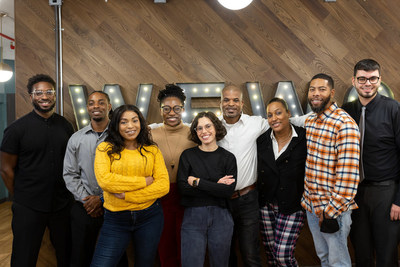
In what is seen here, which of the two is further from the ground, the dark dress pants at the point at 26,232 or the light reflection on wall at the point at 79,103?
the light reflection on wall at the point at 79,103

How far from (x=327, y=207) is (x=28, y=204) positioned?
8.07ft

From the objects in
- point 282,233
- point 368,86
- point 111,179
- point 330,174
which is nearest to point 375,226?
point 330,174

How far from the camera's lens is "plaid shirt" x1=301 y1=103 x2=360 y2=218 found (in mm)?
1978

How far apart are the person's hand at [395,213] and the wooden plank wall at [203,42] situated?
1.57m

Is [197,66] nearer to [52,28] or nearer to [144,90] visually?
[144,90]

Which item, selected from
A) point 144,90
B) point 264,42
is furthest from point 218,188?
point 264,42

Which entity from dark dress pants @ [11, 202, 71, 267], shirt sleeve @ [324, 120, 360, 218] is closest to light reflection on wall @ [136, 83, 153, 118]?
dark dress pants @ [11, 202, 71, 267]

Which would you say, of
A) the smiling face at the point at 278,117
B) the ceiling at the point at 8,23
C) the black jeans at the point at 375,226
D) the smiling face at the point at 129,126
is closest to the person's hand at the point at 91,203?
the smiling face at the point at 129,126

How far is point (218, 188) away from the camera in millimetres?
2076

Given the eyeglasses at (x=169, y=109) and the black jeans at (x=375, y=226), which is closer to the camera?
the black jeans at (x=375, y=226)

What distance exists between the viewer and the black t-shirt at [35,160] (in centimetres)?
241

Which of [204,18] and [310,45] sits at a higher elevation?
[204,18]

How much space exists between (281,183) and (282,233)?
0.42 meters

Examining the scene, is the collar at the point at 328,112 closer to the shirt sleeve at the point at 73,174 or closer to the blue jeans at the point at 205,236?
the blue jeans at the point at 205,236
